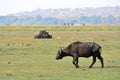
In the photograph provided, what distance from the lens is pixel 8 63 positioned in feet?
99.1

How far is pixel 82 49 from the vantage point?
28.0 meters

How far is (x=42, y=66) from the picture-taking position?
2855 cm

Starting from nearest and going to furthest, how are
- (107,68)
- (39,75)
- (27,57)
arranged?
1. (39,75)
2. (107,68)
3. (27,57)

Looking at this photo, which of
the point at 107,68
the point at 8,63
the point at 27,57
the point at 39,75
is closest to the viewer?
the point at 39,75

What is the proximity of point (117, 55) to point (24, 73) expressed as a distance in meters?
13.2

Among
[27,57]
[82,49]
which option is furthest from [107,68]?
[27,57]

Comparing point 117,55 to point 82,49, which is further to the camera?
point 117,55

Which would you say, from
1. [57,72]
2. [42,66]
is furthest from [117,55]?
[57,72]

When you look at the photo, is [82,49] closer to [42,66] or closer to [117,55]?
[42,66]

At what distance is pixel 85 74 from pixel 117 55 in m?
12.2

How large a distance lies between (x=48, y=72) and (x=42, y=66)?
3112 millimetres

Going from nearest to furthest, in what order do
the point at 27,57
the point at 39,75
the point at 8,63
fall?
the point at 39,75, the point at 8,63, the point at 27,57

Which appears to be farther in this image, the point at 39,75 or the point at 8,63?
the point at 8,63

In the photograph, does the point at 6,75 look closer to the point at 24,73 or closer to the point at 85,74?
the point at 24,73
